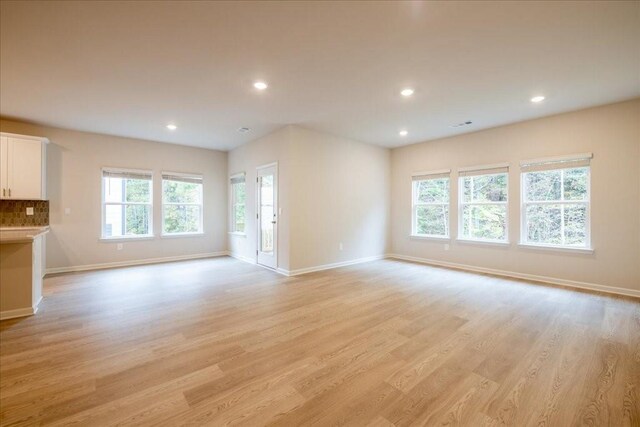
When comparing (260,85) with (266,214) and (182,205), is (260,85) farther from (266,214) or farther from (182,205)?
(182,205)

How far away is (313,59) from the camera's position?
9.42ft

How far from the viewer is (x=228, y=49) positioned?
2689mm

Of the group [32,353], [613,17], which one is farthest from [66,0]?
[613,17]

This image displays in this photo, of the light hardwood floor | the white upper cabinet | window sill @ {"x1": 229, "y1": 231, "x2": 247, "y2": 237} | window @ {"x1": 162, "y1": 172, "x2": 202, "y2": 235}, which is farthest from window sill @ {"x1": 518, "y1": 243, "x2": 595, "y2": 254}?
the white upper cabinet

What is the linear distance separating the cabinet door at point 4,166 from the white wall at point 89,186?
48 cm

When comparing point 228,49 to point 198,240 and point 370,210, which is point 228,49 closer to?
point 370,210

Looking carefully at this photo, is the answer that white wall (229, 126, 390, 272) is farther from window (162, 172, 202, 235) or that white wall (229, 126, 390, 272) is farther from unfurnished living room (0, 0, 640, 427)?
window (162, 172, 202, 235)

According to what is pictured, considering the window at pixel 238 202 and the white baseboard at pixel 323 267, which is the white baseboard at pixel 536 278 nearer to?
the white baseboard at pixel 323 267

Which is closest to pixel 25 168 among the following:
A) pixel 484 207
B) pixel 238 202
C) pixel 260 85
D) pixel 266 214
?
pixel 238 202

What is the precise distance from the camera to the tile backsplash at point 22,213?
473cm

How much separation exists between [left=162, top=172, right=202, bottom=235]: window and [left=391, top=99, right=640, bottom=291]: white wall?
19.1 ft

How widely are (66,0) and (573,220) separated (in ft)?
21.8

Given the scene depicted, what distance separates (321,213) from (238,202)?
2.54m

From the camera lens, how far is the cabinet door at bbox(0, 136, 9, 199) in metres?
4.43
